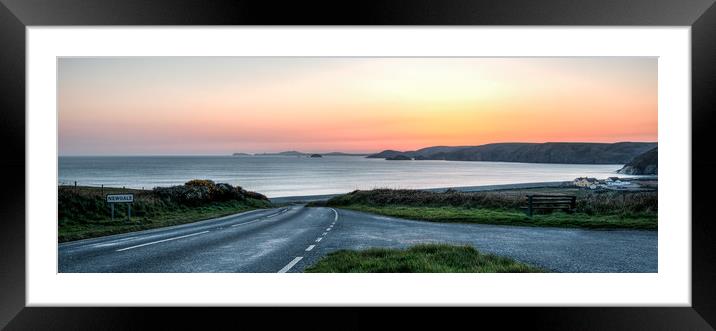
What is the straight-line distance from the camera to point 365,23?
3.94 m

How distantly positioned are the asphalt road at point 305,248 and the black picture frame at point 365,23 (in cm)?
196

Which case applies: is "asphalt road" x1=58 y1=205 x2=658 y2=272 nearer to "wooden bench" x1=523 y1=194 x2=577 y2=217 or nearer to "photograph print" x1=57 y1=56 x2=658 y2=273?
"photograph print" x1=57 y1=56 x2=658 y2=273

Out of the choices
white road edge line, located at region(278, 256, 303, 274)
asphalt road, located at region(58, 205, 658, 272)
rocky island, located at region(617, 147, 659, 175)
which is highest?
rocky island, located at region(617, 147, 659, 175)

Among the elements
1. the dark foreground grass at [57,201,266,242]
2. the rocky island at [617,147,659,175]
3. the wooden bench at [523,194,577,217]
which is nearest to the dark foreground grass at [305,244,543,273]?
the dark foreground grass at [57,201,266,242]

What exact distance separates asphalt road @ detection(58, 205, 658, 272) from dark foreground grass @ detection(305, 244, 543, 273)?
457 mm

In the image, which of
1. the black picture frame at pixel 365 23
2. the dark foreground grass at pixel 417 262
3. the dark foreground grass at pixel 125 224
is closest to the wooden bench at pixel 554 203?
the dark foreground grass at pixel 417 262

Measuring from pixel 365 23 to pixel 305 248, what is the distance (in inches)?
193

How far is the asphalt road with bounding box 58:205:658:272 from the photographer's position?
6.54 metres

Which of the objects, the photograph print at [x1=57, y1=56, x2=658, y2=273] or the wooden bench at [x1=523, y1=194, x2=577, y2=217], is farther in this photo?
the wooden bench at [x1=523, y1=194, x2=577, y2=217]

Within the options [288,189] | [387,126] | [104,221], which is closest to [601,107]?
[387,126]

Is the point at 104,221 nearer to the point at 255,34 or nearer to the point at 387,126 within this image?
the point at 255,34

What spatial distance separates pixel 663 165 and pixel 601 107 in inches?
2484

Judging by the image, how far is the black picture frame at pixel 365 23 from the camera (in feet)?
12.9

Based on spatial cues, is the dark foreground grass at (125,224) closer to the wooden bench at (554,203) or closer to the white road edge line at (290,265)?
the white road edge line at (290,265)
